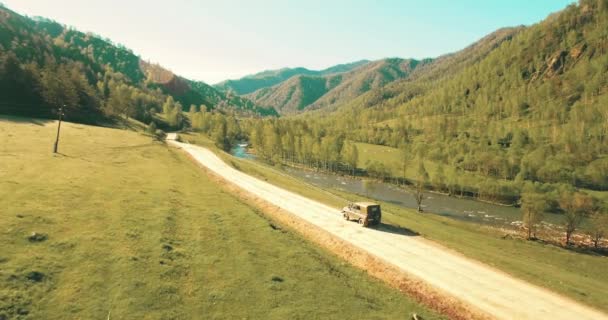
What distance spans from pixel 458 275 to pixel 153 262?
28222 mm

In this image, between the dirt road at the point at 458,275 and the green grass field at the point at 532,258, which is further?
the green grass field at the point at 532,258

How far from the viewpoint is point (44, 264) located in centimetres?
2477

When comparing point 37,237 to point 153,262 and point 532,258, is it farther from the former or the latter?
point 532,258

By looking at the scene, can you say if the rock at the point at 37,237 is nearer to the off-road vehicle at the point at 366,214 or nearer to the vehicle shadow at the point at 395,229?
the off-road vehicle at the point at 366,214

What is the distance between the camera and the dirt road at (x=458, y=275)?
28172 millimetres

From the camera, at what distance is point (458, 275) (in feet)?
111

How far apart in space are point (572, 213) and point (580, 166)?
99.3 metres

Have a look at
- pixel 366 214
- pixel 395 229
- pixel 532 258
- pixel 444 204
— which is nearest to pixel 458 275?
pixel 395 229

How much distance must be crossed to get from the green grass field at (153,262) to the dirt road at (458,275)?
5189 mm

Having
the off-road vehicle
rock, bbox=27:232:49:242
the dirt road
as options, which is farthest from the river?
rock, bbox=27:232:49:242

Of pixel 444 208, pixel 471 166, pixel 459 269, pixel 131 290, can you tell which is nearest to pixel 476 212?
pixel 444 208

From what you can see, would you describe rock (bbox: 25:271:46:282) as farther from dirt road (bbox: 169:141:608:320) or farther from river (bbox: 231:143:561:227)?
river (bbox: 231:143:561:227)

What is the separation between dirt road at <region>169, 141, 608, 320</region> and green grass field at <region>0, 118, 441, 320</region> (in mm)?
5189

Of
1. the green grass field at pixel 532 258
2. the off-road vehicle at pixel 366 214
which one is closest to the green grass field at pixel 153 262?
the off-road vehicle at pixel 366 214
